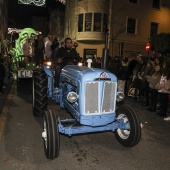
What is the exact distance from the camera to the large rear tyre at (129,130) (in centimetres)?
445

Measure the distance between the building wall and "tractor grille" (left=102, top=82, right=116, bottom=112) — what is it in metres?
20.5

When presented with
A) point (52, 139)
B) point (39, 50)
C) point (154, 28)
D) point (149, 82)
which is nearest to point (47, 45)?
point (39, 50)

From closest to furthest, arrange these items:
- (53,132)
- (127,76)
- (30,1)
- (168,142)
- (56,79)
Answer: (53,132), (168,142), (56,79), (127,76), (30,1)

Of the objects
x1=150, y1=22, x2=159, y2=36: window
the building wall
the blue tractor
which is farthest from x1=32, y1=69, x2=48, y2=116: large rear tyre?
x1=150, y1=22, x2=159, y2=36: window

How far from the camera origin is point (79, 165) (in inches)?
157

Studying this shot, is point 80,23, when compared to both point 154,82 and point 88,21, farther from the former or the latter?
point 154,82

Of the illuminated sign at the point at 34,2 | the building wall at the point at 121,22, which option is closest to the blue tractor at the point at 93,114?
the illuminated sign at the point at 34,2

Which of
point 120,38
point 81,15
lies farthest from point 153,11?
point 81,15

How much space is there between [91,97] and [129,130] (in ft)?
3.38

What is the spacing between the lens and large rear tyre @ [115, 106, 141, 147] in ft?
14.6

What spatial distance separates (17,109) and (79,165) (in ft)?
13.0

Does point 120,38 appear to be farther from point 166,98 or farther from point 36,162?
→ point 36,162

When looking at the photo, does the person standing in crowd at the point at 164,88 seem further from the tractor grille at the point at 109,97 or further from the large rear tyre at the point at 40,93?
the large rear tyre at the point at 40,93

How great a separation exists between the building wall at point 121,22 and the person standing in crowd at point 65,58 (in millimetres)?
18374
